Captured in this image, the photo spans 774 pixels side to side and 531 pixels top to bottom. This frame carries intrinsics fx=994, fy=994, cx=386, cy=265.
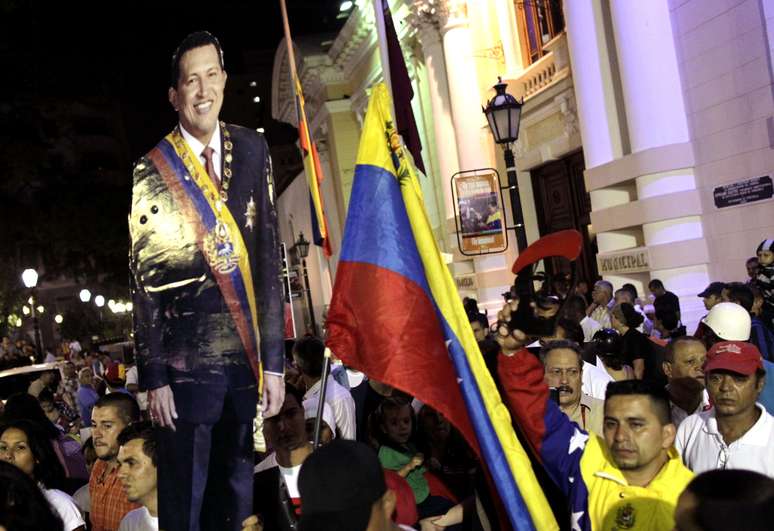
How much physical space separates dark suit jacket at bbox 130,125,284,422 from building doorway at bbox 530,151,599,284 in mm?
13163

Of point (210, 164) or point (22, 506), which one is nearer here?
point (22, 506)

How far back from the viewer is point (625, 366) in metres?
8.05

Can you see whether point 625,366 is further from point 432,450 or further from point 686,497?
point 686,497

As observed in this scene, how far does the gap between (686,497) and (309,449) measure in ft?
8.35

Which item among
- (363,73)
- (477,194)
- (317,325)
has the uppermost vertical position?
(363,73)

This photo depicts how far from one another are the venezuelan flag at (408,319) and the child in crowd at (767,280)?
4.83 meters

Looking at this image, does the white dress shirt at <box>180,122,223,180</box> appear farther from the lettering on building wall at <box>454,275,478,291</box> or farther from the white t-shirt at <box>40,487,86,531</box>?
the lettering on building wall at <box>454,275,478,291</box>

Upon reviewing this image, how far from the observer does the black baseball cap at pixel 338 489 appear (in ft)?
9.07

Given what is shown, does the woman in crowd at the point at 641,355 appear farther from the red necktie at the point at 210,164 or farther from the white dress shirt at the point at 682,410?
the red necktie at the point at 210,164

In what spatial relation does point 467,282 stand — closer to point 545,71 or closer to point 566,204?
point 566,204

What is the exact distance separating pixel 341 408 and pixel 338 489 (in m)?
4.00

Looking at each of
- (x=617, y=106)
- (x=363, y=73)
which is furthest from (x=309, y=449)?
(x=363, y=73)

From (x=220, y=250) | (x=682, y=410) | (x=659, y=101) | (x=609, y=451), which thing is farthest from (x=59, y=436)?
(x=659, y=101)

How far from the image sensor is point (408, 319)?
15.1 ft
